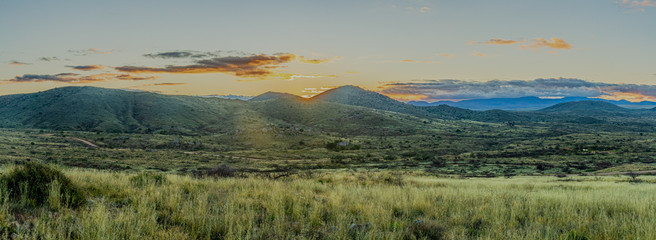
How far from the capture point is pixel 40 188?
7.81 metres

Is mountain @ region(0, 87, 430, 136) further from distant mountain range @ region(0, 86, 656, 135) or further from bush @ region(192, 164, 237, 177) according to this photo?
bush @ region(192, 164, 237, 177)

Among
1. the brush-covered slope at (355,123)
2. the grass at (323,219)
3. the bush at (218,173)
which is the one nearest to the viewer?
the grass at (323,219)

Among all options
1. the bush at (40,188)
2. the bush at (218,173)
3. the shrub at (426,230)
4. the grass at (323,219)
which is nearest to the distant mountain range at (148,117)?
the bush at (218,173)

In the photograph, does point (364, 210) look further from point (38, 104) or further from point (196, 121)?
point (38, 104)

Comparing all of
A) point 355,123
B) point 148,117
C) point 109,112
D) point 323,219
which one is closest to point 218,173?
point 323,219

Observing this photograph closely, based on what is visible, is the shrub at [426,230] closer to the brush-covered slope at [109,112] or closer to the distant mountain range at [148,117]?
the distant mountain range at [148,117]

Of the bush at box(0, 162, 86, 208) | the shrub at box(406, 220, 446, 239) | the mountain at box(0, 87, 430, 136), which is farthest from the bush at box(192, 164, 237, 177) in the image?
the mountain at box(0, 87, 430, 136)

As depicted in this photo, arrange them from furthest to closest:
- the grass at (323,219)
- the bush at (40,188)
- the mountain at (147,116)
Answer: the mountain at (147,116), the bush at (40,188), the grass at (323,219)

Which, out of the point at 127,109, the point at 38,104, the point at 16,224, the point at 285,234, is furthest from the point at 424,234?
the point at 38,104

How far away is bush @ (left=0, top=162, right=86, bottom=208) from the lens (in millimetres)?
7324

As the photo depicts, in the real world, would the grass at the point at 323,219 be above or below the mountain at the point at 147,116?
above

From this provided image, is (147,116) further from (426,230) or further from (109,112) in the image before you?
(426,230)

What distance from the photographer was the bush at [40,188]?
24.0ft

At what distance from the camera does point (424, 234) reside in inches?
249
